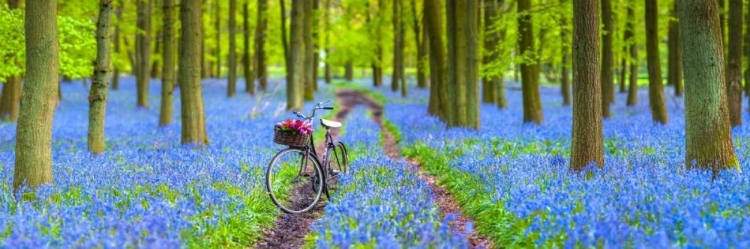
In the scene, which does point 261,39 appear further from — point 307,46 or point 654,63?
point 654,63

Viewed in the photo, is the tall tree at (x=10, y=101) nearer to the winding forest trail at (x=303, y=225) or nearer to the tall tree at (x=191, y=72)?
the tall tree at (x=191, y=72)

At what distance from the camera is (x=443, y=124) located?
17469 millimetres

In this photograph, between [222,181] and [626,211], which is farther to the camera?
[222,181]

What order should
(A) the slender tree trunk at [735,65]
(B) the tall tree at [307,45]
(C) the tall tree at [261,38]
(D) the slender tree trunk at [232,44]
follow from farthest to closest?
(C) the tall tree at [261,38] → (D) the slender tree trunk at [232,44] → (B) the tall tree at [307,45] → (A) the slender tree trunk at [735,65]

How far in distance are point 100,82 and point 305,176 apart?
5.72 meters

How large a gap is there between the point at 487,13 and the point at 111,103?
1864 cm

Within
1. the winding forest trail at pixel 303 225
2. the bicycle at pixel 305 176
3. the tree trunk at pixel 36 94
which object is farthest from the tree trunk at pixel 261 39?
the tree trunk at pixel 36 94

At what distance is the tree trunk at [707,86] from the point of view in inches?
277

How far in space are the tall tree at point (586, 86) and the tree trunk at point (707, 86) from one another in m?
1.12

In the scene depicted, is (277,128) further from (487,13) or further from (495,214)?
(487,13)

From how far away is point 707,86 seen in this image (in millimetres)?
7055

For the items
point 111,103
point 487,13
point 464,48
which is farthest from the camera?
point 111,103

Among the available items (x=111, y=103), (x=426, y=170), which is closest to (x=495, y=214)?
(x=426, y=170)

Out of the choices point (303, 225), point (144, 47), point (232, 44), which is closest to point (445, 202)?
point (303, 225)
